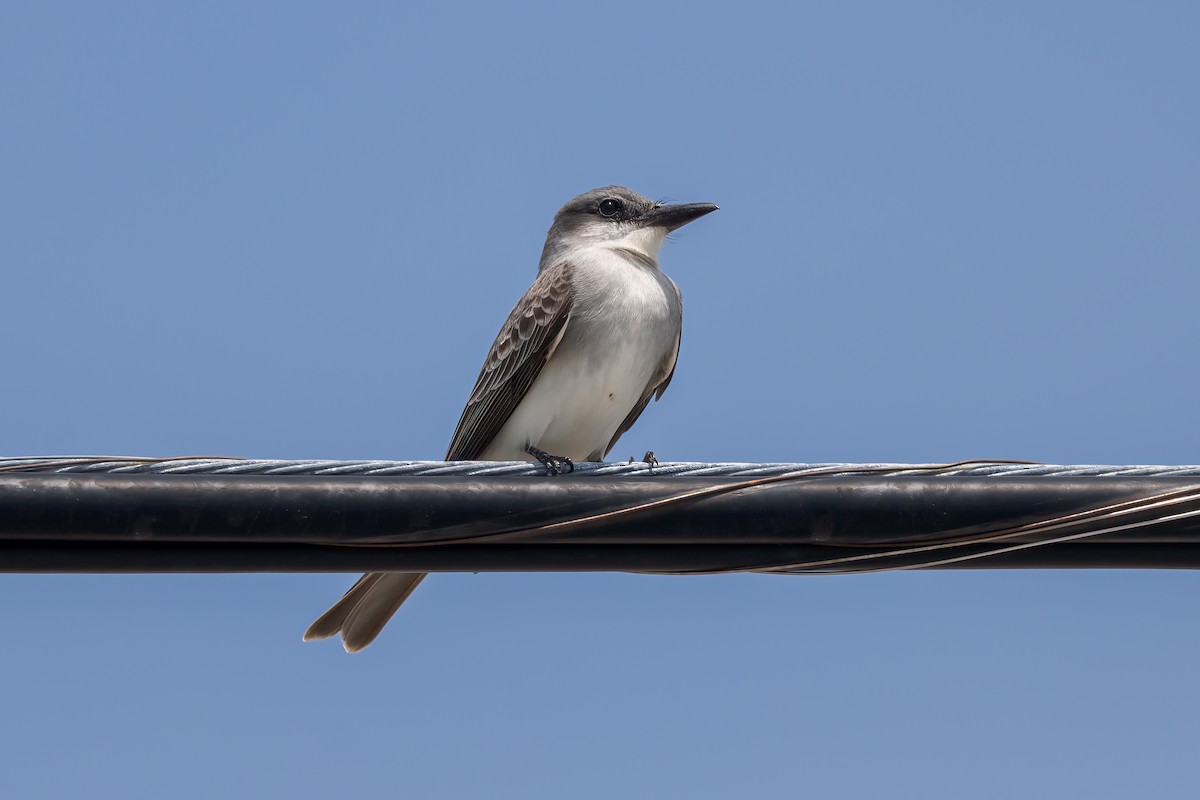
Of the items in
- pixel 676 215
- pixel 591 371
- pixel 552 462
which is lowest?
pixel 552 462

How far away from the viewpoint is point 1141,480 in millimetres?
3893

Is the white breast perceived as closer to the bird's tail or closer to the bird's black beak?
the bird's black beak

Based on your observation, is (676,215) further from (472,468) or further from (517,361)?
(472,468)

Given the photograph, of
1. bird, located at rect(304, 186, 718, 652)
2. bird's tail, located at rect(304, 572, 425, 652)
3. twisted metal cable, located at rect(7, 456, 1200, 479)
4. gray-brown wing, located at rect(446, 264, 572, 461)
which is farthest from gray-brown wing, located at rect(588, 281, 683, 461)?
twisted metal cable, located at rect(7, 456, 1200, 479)

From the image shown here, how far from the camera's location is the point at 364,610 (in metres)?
5.97

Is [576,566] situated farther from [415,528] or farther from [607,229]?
[607,229]

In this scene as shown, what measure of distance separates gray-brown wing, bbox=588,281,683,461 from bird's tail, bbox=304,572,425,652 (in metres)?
2.35

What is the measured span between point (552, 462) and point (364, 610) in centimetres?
100

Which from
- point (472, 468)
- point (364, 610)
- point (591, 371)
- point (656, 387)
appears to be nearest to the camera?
point (472, 468)

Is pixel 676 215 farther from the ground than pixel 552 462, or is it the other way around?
pixel 676 215

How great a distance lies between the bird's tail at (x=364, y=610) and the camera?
5.89 metres

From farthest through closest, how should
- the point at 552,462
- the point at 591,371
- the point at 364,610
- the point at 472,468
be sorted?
the point at 591,371, the point at 552,462, the point at 364,610, the point at 472,468

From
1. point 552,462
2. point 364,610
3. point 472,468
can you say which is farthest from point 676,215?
point 472,468

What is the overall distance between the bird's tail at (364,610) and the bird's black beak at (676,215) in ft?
12.0
